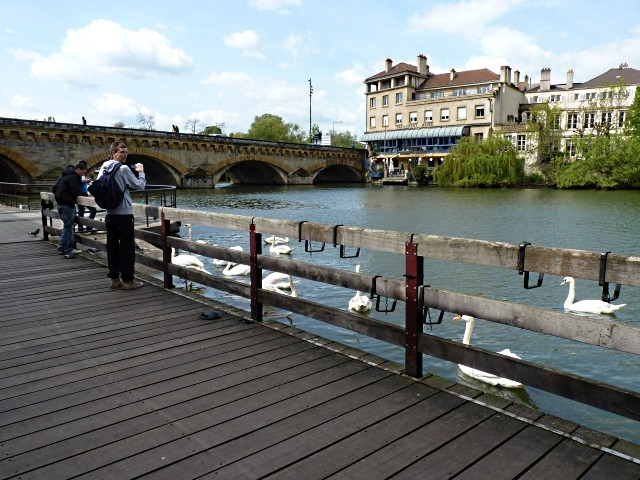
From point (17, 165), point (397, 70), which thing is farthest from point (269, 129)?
point (17, 165)

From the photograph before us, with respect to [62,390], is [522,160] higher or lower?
higher

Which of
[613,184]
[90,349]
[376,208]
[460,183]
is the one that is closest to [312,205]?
[376,208]

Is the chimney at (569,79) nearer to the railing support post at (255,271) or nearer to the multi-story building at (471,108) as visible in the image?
the multi-story building at (471,108)

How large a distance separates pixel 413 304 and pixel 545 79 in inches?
3143

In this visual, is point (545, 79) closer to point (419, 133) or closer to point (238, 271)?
point (419, 133)

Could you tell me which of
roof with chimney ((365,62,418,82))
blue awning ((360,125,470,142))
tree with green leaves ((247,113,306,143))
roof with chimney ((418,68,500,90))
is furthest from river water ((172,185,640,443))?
tree with green leaves ((247,113,306,143))

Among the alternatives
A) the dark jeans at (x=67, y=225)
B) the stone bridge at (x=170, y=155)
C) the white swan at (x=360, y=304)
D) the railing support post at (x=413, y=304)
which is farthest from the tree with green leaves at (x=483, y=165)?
the railing support post at (x=413, y=304)

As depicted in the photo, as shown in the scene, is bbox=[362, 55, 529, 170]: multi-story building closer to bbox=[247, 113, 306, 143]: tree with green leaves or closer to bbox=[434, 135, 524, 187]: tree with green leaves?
bbox=[434, 135, 524, 187]: tree with green leaves

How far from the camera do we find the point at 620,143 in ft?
164

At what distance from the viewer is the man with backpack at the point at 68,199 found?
31.7 ft

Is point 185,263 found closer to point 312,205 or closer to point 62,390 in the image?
point 62,390

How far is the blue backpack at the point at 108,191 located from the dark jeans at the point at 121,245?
219 millimetres

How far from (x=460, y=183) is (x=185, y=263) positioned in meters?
47.9

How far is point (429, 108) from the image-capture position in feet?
243
